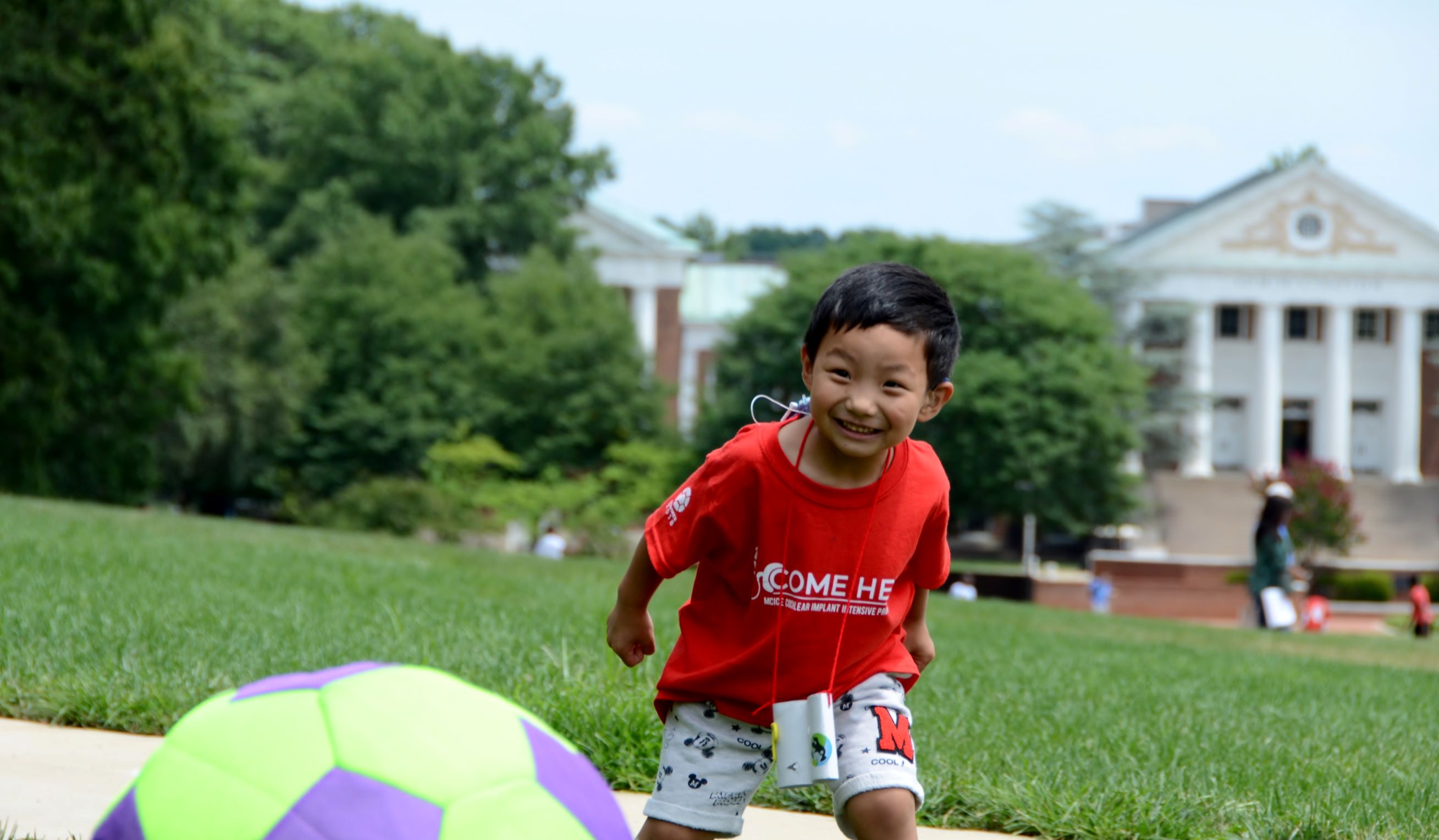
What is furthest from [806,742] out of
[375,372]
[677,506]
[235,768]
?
[375,372]

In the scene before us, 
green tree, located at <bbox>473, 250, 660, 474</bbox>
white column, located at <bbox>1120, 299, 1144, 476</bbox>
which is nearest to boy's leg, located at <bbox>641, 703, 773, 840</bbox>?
green tree, located at <bbox>473, 250, 660, 474</bbox>

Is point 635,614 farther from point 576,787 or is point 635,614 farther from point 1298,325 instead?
point 1298,325

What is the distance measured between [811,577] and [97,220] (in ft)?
72.9

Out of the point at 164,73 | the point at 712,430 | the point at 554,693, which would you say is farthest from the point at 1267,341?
the point at 554,693

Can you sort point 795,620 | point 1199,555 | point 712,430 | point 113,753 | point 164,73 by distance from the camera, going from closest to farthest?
point 795,620, point 113,753, point 164,73, point 712,430, point 1199,555

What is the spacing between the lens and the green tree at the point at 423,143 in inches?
1937

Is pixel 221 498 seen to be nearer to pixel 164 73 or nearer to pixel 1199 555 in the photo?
pixel 164 73

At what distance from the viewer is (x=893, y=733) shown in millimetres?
3125

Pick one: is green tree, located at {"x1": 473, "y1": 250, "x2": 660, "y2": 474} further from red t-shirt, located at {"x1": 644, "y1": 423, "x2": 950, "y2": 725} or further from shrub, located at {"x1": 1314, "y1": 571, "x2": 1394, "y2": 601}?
red t-shirt, located at {"x1": 644, "y1": 423, "x2": 950, "y2": 725}

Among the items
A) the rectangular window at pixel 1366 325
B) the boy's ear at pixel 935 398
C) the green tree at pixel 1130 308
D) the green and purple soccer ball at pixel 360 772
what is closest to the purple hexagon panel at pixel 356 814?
the green and purple soccer ball at pixel 360 772

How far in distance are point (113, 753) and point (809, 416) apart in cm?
258

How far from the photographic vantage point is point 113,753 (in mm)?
4410

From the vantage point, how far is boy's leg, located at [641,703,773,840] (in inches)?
122

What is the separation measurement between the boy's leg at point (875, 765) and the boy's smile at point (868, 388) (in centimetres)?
56
